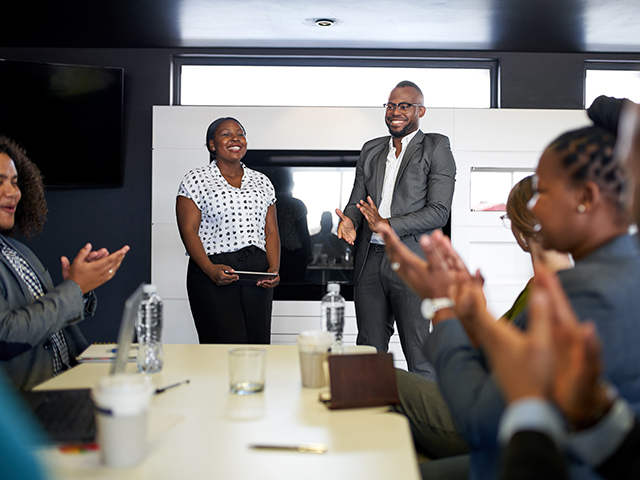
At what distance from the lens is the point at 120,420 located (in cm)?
95

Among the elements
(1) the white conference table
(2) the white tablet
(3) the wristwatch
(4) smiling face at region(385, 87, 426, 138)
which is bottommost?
(1) the white conference table

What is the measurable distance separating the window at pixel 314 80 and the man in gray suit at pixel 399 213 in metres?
1.87

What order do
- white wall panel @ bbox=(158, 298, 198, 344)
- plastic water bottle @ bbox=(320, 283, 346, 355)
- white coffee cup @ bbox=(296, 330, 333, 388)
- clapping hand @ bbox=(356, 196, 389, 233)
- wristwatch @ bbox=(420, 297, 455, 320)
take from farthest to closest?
1. white wall panel @ bbox=(158, 298, 198, 344)
2. clapping hand @ bbox=(356, 196, 389, 233)
3. plastic water bottle @ bbox=(320, 283, 346, 355)
4. white coffee cup @ bbox=(296, 330, 333, 388)
5. wristwatch @ bbox=(420, 297, 455, 320)

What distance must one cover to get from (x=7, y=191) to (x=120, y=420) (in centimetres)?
126

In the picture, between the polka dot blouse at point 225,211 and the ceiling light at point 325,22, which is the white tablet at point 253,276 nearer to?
the polka dot blouse at point 225,211

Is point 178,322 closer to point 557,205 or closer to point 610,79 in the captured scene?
point 557,205

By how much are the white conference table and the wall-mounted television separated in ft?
10.5

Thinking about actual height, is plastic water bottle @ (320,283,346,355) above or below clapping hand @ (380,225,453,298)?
below

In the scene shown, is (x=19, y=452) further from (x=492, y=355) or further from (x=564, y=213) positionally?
(x=564, y=213)

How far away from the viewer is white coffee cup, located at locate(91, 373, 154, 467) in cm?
95

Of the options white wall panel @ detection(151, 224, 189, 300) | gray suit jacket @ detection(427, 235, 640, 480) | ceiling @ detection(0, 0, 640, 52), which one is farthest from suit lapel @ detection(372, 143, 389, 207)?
gray suit jacket @ detection(427, 235, 640, 480)

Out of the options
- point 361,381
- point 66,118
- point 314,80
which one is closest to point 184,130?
point 66,118

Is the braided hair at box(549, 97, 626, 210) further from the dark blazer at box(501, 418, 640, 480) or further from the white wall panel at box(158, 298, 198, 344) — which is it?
the white wall panel at box(158, 298, 198, 344)

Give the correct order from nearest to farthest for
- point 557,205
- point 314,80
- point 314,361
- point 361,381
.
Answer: point 557,205, point 361,381, point 314,361, point 314,80
